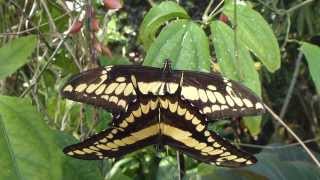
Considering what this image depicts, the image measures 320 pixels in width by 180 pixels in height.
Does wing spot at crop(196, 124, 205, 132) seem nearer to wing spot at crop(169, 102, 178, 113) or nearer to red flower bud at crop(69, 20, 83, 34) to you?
wing spot at crop(169, 102, 178, 113)

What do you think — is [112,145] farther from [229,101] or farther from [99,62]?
[99,62]

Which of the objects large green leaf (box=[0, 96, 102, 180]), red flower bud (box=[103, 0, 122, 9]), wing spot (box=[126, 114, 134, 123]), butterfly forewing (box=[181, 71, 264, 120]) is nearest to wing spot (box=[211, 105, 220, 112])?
butterfly forewing (box=[181, 71, 264, 120])

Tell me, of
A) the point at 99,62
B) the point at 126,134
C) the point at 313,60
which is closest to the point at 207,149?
the point at 126,134

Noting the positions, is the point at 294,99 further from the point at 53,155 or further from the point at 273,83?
the point at 53,155

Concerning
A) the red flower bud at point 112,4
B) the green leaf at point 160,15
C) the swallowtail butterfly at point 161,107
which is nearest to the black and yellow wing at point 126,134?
the swallowtail butterfly at point 161,107

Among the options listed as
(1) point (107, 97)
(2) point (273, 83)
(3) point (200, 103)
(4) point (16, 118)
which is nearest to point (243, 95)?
(3) point (200, 103)

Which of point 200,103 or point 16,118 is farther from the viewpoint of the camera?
point 200,103
